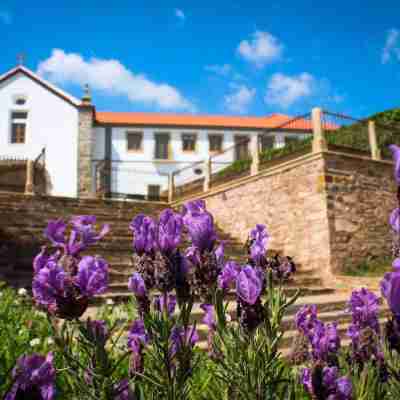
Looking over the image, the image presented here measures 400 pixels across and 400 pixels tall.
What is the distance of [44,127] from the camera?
2736 centimetres

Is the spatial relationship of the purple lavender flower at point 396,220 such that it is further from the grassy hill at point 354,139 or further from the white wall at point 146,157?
the white wall at point 146,157

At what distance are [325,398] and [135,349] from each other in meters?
0.59

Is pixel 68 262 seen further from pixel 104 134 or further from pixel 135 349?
pixel 104 134

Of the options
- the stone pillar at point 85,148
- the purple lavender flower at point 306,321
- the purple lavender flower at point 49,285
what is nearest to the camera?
the purple lavender flower at point 49,285

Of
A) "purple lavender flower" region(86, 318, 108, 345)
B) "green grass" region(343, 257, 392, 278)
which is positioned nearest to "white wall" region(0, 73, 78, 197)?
"green grass" region(343, 257, 392, 278)

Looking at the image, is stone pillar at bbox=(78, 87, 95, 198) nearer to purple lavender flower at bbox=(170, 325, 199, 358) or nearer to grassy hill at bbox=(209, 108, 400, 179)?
grassy hill at bbox=(209, 108, 400, 179)

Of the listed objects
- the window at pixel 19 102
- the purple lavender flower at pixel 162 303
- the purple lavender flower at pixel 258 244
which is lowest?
the purple lavender flower at pixel 162 303

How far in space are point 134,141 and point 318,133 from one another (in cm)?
2090

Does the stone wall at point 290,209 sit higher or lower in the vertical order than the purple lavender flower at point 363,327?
higher

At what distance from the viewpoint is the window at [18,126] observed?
90.3 ft

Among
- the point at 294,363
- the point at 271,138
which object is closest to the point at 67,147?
the point at 271,138

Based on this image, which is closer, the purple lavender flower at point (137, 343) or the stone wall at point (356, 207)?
the purple lavender flower at point (137, 343)

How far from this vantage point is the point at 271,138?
1466 cm

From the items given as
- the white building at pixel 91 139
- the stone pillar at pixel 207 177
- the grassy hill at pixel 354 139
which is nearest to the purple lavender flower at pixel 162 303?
the grassy hill at pixel 354 139
